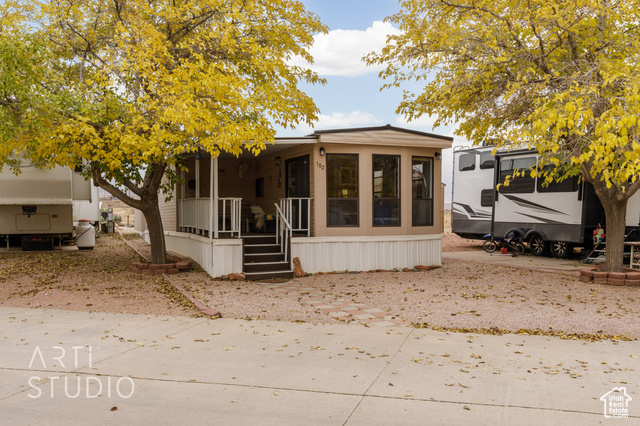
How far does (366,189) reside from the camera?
12.0 m

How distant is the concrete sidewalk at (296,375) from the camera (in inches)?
152

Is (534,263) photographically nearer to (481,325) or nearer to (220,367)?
(481,325)

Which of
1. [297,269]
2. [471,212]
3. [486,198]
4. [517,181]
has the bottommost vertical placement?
Answer: [297,269]

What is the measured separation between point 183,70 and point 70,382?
244 inches

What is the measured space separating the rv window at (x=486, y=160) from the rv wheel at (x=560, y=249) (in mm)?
3347

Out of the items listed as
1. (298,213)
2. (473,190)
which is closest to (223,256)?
(298,213)

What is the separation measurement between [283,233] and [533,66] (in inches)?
249

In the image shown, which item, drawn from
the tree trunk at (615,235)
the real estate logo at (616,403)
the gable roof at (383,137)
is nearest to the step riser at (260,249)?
the gable roof at (383,137)

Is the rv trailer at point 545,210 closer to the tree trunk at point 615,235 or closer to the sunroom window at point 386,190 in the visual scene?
the tree trunk at point 615,235

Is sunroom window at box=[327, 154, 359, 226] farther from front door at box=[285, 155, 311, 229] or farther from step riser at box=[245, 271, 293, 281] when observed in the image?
step riser at box=[245, 271, 293, 281]

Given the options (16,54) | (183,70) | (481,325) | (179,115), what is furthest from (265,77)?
(481,325)

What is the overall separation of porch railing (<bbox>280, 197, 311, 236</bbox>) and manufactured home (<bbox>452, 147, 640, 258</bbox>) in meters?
5.77

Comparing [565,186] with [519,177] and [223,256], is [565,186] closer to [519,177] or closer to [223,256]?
[519,177]

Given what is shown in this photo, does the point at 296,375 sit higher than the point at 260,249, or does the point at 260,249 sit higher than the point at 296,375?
the point at 260,249
